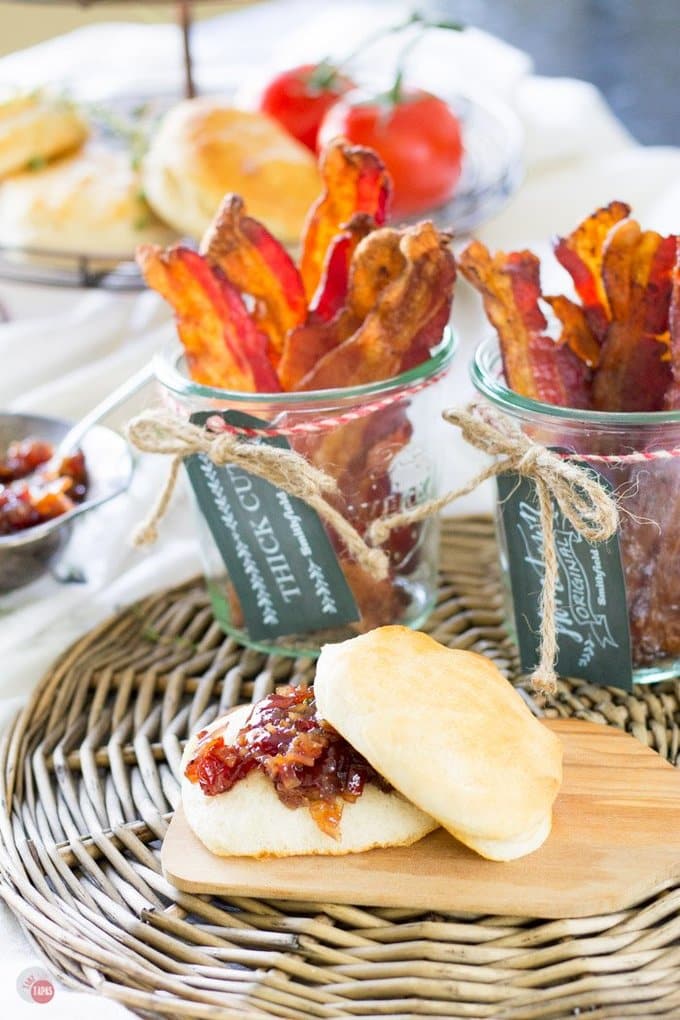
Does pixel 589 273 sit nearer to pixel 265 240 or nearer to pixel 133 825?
pixel 265 240

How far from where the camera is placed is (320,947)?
2.34ft

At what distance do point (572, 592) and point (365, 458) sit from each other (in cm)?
18

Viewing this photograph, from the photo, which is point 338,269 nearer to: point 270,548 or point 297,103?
point 270,548

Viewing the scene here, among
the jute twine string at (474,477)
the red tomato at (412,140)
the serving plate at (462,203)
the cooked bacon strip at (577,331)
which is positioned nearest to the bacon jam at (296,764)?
the jute twine string at (474,477)

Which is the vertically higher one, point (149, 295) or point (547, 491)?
point (547, 491)

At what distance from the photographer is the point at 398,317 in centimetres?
88

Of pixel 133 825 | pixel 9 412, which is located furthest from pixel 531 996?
pixel 9 412

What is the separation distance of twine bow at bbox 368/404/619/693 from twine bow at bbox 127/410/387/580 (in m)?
0.07

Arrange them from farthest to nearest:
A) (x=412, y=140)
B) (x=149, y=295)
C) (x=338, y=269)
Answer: (x=149, y=295) → (x=412, y=140) → (x=338, y=269)

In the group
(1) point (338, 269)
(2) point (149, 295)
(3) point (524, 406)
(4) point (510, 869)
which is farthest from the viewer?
(2) point (149, 295)

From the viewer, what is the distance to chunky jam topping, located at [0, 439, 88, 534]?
42.7 inches

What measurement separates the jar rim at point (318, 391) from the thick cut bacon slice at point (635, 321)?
0.12 meters

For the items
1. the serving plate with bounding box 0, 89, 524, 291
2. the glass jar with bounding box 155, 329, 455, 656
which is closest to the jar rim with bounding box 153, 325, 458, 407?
the glass jar with bounding box 155, 329, 455, 656

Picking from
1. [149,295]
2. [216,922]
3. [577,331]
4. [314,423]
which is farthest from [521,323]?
[149,295]
